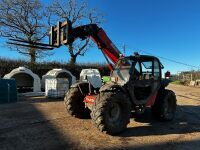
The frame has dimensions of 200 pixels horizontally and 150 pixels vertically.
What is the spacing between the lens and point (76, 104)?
10273mm

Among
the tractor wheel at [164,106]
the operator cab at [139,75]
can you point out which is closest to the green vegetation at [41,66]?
the operator cab at [139,75]

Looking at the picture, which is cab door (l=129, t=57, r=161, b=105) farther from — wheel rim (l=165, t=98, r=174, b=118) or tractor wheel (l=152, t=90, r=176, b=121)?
wheel rim (l=165, t=98, r=174, b=118)

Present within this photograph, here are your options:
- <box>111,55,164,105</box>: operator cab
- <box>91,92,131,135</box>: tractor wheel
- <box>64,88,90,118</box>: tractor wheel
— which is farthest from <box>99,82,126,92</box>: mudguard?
<box>64,88,90,118</box>: tractor wheel

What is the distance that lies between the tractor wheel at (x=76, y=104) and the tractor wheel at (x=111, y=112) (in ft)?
6.30

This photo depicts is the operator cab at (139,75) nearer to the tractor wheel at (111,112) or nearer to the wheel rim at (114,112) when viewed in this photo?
the tractor wheel at (111,112)

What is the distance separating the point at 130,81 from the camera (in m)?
9.33

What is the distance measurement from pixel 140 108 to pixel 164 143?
7.25 ft

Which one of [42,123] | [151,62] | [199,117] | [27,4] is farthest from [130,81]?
[27,4]

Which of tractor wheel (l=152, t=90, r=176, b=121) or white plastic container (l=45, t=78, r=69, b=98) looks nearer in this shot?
tractor wheel (l=152, t=90, r=176, b=121)

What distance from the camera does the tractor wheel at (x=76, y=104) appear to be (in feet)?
33.4

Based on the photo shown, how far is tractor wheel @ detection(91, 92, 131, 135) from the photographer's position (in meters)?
8.07

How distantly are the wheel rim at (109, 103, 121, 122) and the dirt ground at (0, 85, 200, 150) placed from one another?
493 mm

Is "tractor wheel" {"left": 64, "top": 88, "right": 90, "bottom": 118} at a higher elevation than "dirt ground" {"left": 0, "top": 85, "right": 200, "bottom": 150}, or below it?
higher

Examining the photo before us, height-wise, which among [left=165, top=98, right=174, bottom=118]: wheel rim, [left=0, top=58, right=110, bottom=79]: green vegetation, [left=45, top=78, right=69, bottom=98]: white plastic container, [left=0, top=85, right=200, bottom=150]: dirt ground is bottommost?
[left=0, top=85, right=200, bottom=150]: dirt ground
